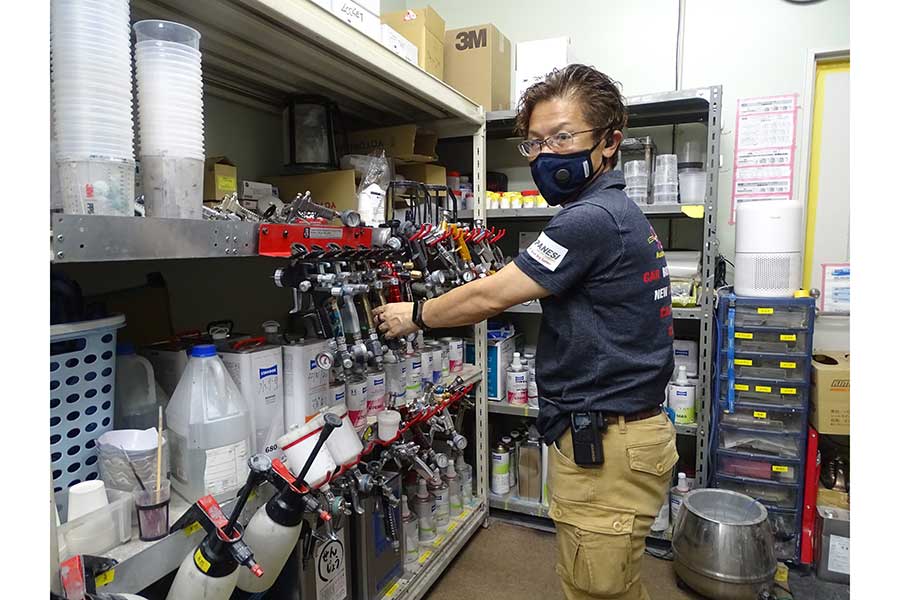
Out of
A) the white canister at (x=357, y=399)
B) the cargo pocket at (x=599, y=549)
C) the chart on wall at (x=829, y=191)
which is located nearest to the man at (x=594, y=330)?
the cargo pocket at (x=599, y=549)

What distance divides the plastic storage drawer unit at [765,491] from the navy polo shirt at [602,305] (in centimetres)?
111

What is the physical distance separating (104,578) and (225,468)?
274 mm

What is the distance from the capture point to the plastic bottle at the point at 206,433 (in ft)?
3.49

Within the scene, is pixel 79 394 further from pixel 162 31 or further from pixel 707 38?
pixel 707 38

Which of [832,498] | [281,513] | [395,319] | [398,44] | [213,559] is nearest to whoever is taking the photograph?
[213,559]

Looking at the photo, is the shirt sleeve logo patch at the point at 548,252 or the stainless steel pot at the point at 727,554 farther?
the stainless steel pot at the point at 727,554

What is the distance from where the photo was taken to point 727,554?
1891 mm

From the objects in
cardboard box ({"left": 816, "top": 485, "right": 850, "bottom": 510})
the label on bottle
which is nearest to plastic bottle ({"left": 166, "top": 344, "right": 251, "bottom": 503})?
the label on bottle

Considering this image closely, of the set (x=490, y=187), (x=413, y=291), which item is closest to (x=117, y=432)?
(x=413, y=291)

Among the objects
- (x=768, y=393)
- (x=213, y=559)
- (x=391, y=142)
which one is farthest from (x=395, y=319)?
(x=768, y=393)

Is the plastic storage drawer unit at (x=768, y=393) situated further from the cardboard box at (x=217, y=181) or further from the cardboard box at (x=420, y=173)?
the cardboard box at (x=217, y=181)

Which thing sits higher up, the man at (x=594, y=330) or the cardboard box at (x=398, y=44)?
the cardboard box at (x=398, y=44)

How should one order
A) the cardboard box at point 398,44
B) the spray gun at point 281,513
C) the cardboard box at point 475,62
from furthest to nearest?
the cardboard box at point 475,62, the cardboard box at point 398,44, the spray gun at point 281,513

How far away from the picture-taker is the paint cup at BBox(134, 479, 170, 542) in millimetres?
935
